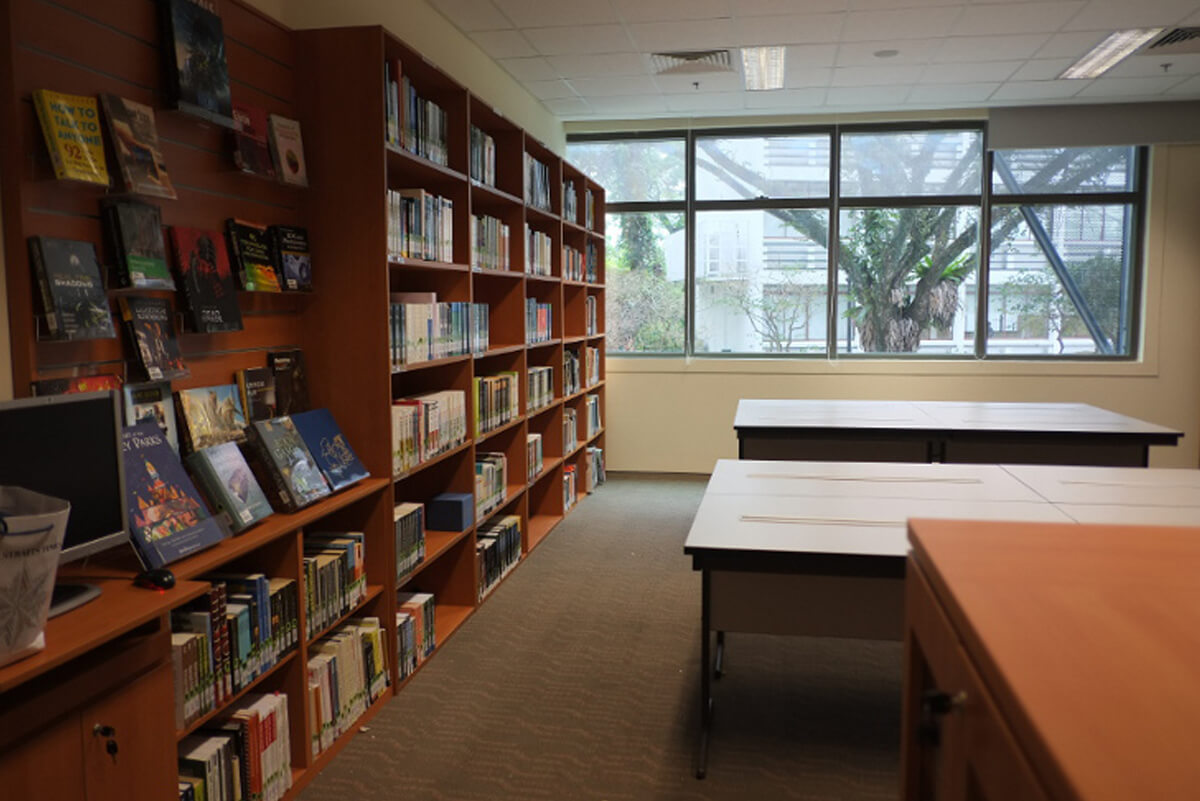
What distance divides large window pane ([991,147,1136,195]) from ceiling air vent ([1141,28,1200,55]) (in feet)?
4.99

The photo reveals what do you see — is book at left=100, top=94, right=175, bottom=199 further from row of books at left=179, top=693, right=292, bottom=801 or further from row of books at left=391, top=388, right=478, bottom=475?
row of books at left=179, top=693, right=292, bottom=801

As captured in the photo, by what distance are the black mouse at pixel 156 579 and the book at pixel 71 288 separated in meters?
0.58

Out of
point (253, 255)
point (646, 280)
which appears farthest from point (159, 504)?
point (646, 280)

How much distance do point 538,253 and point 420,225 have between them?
1744 millimetres

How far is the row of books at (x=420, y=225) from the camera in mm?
3189

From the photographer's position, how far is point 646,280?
24.0 ft

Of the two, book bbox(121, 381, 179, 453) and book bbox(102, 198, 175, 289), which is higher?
book bbox(102, 198, 175, 289)

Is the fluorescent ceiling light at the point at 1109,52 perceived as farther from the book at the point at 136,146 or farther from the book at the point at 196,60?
the book at the point at 136,146

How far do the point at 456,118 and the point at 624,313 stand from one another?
3681 mm

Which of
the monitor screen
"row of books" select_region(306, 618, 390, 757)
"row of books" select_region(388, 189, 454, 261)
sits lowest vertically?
"row of books" select_region(306, 618, 390, 757)

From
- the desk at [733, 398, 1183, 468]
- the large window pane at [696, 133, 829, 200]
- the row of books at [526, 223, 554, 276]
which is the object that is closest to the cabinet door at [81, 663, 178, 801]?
the desk at [733, 398, 1183, 468]

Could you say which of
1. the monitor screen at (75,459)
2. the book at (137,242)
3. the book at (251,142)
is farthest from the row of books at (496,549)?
the monitor screen at (75,459)

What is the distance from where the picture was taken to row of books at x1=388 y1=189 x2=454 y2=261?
10.5ft

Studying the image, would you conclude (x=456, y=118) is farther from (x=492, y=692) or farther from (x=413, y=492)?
(x=492, y=692)
